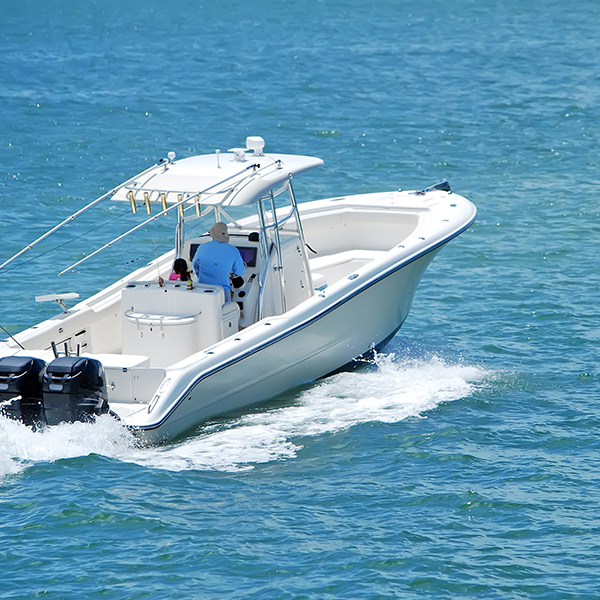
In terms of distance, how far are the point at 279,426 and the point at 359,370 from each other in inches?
66.8

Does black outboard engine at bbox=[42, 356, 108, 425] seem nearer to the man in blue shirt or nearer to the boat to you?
the boat

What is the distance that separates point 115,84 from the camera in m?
24.3

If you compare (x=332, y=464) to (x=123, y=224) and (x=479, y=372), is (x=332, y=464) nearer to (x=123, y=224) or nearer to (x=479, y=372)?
(x=479, y=372)

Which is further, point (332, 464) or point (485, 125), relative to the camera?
point (485, 125)

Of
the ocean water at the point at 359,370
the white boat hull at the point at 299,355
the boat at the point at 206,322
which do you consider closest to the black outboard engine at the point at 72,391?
the boat at the point at 206,322

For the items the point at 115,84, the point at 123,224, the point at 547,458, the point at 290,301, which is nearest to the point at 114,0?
the point at 115,84

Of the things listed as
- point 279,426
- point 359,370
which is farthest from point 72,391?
point 359,370

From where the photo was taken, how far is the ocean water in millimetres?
6816

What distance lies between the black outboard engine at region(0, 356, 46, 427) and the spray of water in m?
0.09

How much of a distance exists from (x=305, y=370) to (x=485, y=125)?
11984mm

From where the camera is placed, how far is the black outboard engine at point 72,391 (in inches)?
306

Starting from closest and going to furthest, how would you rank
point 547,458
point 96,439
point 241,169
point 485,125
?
point 96,439
point 547,458
point 241,169
point 485,125

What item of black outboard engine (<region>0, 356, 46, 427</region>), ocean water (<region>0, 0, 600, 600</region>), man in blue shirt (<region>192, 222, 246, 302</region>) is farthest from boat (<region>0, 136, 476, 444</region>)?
ocean water (<region>0, 0, 600, 600</region>)

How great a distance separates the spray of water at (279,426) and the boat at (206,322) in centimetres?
12
